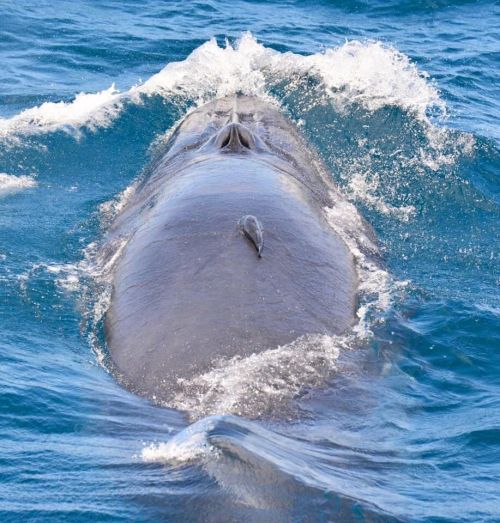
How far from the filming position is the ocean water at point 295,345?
898 centimetres

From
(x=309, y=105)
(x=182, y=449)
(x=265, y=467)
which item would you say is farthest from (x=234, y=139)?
(x=265, y=467)

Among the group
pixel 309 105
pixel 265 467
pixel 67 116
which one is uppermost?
pixel 265 467

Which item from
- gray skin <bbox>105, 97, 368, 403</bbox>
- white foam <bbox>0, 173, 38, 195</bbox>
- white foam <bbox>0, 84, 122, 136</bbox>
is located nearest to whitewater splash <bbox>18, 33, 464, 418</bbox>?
white foam <bbox>0, 84, 122, 136</bbox>

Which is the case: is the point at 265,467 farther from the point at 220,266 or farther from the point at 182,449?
the point at 220,266

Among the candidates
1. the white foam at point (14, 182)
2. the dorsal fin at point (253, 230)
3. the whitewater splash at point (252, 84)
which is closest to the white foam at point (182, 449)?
the dorsal fin at point (253, 230)

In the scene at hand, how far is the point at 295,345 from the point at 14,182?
424 inches

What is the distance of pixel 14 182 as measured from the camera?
21.3 metres

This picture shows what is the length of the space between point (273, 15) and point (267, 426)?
28.0 meters

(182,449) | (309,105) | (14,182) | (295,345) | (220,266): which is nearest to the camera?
(182,449)

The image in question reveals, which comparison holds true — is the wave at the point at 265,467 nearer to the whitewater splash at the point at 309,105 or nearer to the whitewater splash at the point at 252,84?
the whitewater splash at the point at 309,105

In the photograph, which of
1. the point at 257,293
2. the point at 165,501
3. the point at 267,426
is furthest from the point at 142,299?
the point at 165,501

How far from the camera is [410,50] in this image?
32250 mm

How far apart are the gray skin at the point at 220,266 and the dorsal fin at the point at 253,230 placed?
0.03 meters

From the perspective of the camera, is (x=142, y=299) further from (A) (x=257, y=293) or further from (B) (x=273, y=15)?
(B) (x=273, y=15)
